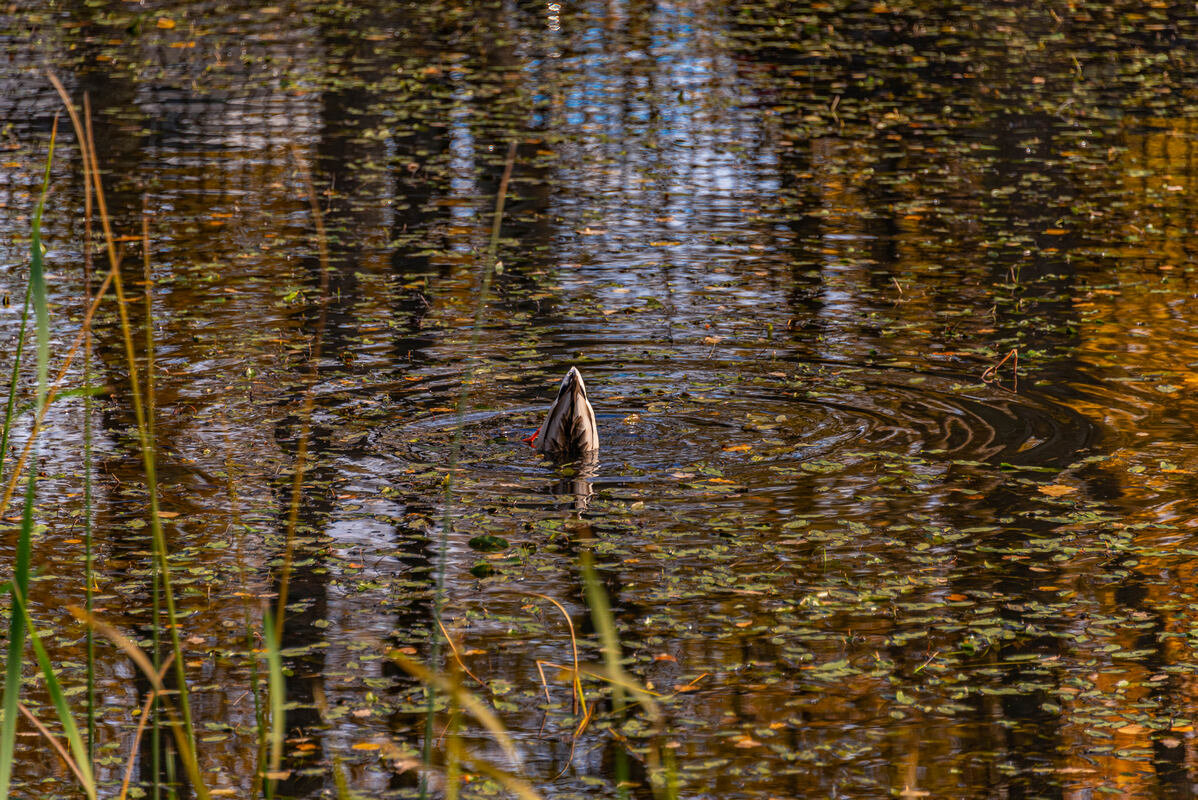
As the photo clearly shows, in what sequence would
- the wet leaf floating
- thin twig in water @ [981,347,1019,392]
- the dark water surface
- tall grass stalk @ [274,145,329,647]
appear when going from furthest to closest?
thin twig in water @ [981,347,1019,392]
the wet leaf floating
the dark water surface
tall grass stalk @ [274,145,329,647]

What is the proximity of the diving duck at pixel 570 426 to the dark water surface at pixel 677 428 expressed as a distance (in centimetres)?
19

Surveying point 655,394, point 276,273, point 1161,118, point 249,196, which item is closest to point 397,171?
point 249,196

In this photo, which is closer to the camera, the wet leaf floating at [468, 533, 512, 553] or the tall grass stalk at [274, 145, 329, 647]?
the tall grass stalk at [274, 145, 329, 647]

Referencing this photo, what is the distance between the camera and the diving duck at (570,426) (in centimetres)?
810

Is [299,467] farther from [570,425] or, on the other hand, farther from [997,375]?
[997,375]

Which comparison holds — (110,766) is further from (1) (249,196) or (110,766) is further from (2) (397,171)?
(2) (397,171)

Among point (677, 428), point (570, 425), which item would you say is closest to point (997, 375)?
point (677, 428)

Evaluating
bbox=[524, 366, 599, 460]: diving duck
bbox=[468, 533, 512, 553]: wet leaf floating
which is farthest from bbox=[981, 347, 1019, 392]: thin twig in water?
bbox=[468, 533, 512, 553]: wet leaf floating

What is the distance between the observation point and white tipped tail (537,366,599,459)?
26.6 ft

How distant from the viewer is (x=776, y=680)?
19.9 feet

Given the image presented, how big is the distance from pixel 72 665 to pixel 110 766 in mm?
860

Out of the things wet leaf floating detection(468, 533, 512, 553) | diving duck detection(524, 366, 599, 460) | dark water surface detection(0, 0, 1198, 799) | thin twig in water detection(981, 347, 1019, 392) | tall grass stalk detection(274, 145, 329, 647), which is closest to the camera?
tall grass stalk detection(274, 145, 329, 647)

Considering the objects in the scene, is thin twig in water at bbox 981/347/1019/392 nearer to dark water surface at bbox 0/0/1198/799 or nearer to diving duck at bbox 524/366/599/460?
dark water surface at bbox 0/0/1198/799

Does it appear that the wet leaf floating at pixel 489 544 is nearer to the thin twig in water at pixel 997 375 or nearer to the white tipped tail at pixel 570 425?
the white tipped tail at pixel 570 425
